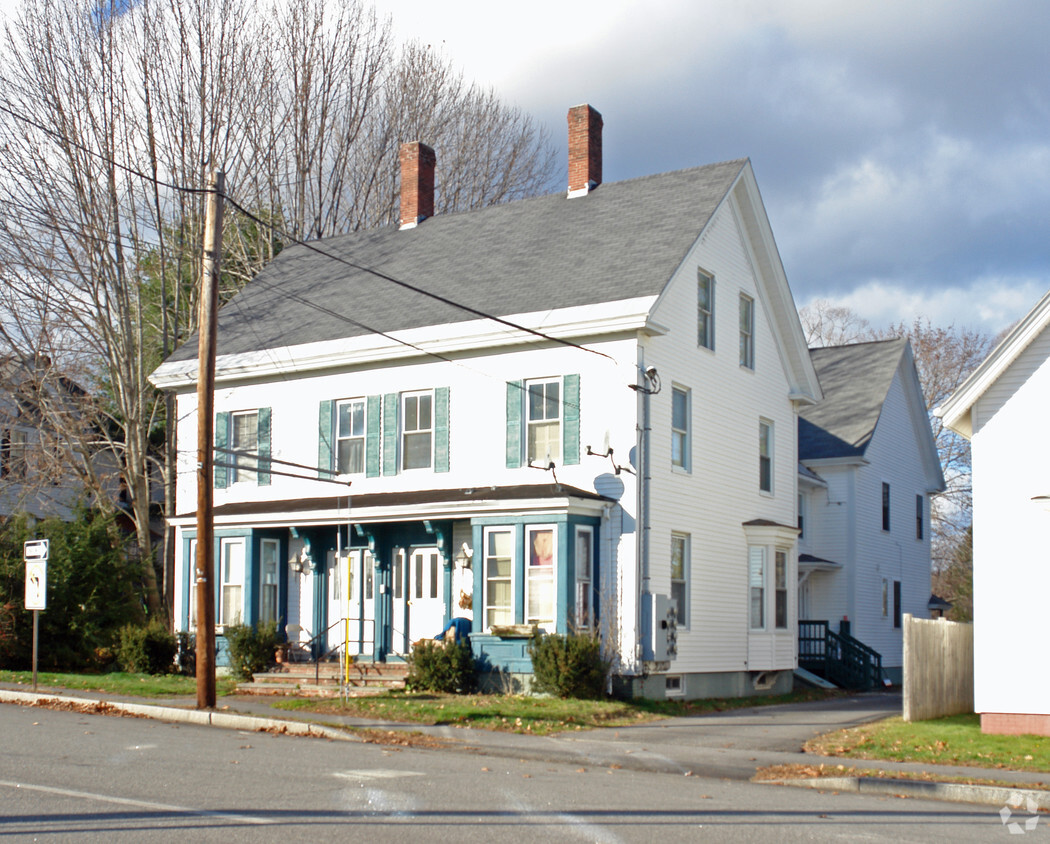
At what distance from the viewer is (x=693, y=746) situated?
14930 millimetres

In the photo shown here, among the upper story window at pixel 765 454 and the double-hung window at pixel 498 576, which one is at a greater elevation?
the upper story window at pixel 765 454

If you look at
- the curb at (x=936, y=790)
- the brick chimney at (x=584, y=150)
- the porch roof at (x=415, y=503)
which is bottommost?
the curb at (x=936, y=790)

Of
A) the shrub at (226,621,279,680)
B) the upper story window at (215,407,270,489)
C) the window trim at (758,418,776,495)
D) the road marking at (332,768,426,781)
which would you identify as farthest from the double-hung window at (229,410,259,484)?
the road marking at (332,768,426,781)

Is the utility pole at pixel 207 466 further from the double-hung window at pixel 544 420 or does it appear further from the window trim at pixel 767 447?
the window trim at pixel 767 447

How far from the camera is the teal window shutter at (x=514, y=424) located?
21875 millimetres

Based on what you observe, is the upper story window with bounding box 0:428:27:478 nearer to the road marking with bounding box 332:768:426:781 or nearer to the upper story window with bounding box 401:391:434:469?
the upper story window with bounding box 401:391:434:469

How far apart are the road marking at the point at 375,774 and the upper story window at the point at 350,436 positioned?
1274cm

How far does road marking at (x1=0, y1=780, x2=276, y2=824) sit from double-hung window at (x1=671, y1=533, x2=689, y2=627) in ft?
45.6

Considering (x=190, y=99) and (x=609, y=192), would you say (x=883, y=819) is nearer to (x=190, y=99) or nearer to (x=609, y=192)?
(x=609, y=192)

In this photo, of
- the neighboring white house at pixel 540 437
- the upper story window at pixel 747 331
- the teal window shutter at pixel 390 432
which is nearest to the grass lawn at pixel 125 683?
the neighboring white house at pixel 540 437

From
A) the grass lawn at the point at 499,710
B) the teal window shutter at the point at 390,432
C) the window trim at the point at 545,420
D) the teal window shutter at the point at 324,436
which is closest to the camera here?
the grass lawn at the point at 499,710

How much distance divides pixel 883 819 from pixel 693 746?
516 centimetres

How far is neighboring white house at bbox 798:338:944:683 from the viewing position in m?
31.0

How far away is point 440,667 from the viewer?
19938 millimetres
